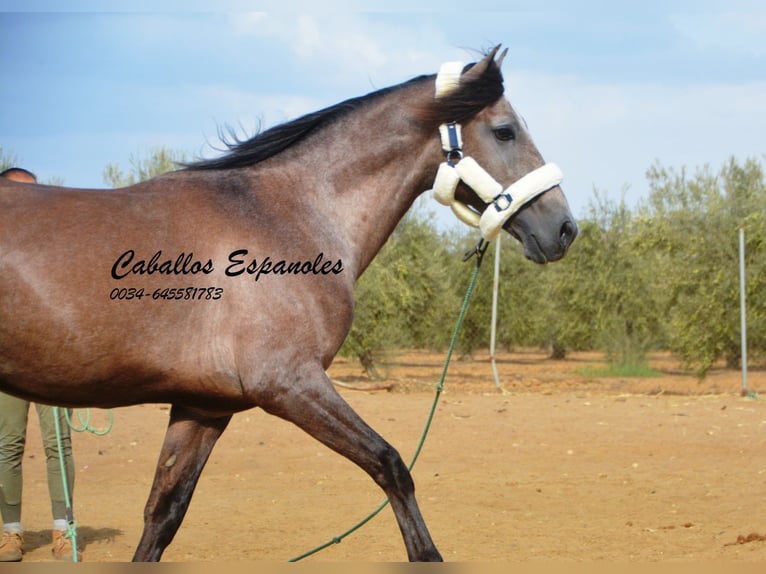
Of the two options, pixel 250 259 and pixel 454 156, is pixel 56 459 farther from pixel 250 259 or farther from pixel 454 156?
pixel 454 156

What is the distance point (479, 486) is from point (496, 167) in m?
5.34

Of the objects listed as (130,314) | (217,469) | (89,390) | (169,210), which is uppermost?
(169,210)

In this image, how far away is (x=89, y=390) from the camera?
349 cm

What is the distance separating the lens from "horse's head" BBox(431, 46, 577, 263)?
4.08 meters

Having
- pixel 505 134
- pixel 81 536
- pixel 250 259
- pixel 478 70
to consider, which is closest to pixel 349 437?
pixel 250 259

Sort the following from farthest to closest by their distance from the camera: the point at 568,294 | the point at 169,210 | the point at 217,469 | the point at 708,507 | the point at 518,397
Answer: the point at 568,294, the point at 518,397, the point at 217,469, the point at 708,507, the point at 169,210

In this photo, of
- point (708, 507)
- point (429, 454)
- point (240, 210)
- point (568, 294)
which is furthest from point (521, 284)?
point (240, 210)

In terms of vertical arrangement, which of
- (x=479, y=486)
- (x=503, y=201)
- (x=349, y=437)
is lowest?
(x=479, y=486)

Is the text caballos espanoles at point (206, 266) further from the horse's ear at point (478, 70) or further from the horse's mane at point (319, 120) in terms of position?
the horse's ear at point (478, 70)

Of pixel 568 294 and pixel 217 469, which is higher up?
pixel 568 294

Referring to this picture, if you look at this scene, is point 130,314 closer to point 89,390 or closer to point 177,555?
point 89,390

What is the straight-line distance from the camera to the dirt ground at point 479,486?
6438 mm

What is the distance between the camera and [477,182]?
411 cm

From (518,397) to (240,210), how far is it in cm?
1317
